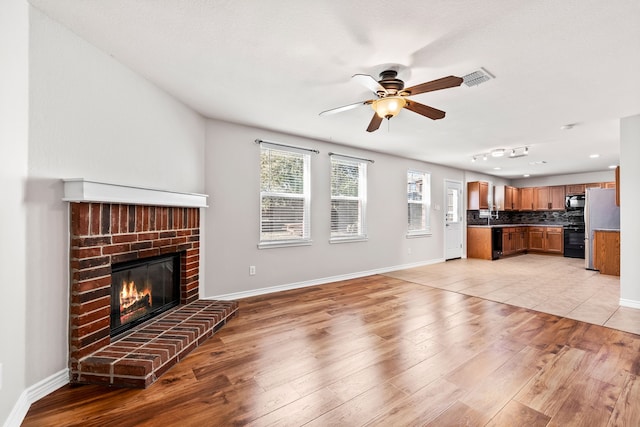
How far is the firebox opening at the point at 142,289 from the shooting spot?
243 centimetres

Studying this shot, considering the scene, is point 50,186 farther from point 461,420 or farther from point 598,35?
point 598,35

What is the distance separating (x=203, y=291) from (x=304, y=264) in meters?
1.53

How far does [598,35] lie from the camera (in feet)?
6.44

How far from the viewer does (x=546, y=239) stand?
8.65m

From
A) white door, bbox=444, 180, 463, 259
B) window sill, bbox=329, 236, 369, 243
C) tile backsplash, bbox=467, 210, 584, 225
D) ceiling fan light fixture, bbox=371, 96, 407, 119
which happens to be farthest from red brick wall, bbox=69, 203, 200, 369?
tile backsplash, bbox=467, 210, 584, 225

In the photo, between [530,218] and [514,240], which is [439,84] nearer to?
[514,240]

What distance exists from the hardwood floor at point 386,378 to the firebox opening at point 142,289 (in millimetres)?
644

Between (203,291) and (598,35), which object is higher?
(598,35)

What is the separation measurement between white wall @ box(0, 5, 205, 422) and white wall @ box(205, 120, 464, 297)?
1.35 meters

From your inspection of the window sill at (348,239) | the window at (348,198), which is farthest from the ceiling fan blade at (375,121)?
the window sill at (348,239)

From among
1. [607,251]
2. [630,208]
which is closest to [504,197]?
[607,251]

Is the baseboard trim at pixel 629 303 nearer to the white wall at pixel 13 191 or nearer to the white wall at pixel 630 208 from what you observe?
the white wall at pixel 630 208

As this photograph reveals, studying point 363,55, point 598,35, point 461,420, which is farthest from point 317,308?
point 598,35

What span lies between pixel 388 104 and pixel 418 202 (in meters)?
4.59
